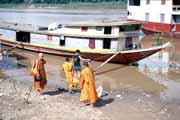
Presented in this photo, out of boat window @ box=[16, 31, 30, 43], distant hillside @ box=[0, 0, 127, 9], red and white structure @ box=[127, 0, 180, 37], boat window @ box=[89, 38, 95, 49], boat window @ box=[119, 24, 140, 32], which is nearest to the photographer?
boat window @ box=[119, 24, 140, 32]

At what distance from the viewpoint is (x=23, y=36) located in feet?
99.0

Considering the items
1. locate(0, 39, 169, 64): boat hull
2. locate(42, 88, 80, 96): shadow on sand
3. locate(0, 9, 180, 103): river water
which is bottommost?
locate(0, 9, 180, 103): river water

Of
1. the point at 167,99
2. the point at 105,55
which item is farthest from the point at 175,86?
the point at 105,55

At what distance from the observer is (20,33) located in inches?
1191

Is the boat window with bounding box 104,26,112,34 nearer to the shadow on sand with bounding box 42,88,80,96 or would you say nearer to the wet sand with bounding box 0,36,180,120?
the wet sand with bounding box 0,36,180,120

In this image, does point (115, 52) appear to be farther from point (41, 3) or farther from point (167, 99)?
point (41, 3)

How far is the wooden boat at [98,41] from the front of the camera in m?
23.2

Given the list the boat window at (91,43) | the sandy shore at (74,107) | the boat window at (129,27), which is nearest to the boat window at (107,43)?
the boat window at (91,43)

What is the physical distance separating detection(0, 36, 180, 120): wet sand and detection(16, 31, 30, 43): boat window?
4289 mm

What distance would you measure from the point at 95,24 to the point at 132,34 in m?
2.41

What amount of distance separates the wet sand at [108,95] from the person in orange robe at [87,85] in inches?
13.0

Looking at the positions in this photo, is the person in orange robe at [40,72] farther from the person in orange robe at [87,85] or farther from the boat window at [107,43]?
the boat window at [107,43]

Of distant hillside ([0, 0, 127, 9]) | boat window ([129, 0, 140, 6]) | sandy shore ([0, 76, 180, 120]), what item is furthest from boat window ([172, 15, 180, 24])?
distant hillside ([0, 0, 127, 9])

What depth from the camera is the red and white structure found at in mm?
39656
